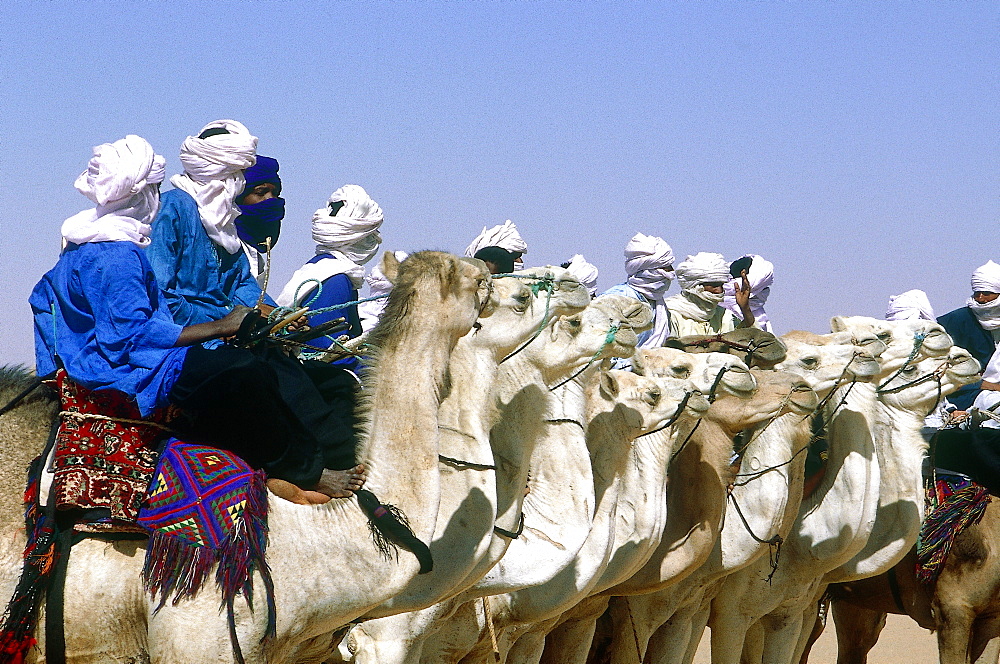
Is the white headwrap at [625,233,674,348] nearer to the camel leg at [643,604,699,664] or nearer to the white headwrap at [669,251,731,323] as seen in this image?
the white headwrap at [669,251,731,323]

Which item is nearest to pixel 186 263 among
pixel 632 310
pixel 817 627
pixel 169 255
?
pixel 169 255

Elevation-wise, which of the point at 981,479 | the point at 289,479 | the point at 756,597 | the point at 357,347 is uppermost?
the point at 357,347

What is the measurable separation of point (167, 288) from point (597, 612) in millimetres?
3873

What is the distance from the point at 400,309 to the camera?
5707 mm

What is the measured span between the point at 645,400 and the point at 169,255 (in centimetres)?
325

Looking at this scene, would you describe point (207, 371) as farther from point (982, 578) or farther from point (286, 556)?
point (982, 578)

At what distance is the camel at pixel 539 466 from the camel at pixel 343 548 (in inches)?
39.2

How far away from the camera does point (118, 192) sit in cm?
Answer: 529

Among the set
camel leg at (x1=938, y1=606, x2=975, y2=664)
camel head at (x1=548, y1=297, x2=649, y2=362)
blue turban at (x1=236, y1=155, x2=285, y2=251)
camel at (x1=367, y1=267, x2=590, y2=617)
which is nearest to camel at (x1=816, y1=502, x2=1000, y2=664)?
camel leg at (x1=938, y1=606, x2=975, y2=664)

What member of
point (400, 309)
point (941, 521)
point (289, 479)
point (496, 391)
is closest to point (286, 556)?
point (289, 479)

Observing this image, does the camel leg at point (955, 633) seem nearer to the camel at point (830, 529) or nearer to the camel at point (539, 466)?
the camel at point (830, 529)

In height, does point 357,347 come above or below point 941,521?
above

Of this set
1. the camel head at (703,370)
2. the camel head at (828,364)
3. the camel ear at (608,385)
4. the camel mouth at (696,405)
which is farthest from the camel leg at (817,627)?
the camel ear at (608,385)

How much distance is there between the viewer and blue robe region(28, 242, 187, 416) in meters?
5.07
